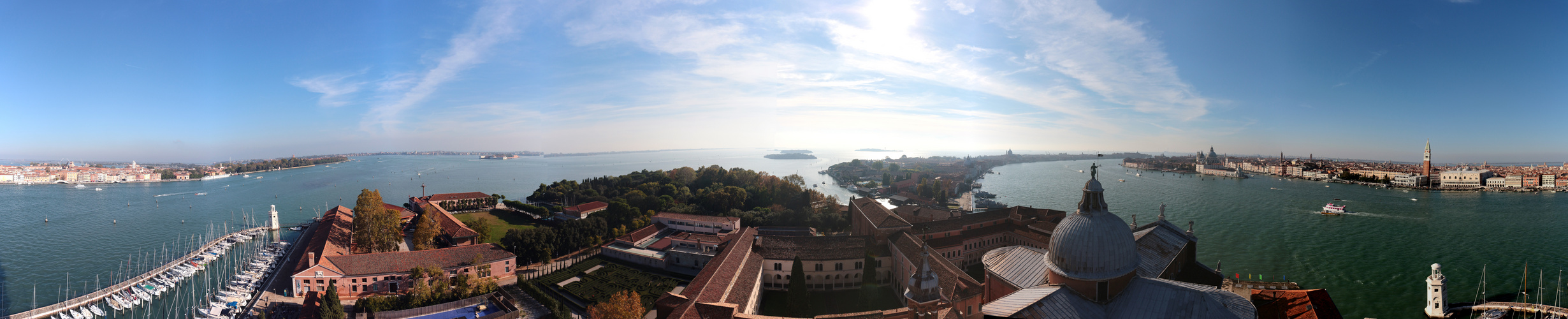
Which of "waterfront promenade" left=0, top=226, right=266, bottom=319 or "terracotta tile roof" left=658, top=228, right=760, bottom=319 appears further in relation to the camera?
"waterfront promenade" left=0, top=226, right=266, bottom=319

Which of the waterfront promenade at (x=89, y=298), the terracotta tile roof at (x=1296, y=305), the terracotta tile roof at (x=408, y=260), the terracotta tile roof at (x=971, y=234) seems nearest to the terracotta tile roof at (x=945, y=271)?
the terracotta tile roof at (x=971, y=234)

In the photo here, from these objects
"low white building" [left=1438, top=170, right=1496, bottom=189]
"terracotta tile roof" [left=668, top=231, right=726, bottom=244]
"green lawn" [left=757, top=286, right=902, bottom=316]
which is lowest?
"green lawn" [left=757, top=286, right=902, bottom=316]

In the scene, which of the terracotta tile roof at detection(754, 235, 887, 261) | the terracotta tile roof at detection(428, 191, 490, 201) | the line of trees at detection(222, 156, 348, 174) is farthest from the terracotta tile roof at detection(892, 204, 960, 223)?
the line of trees at detection(222, 156, 348, 174)

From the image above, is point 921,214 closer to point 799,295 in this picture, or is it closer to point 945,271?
point 945,271

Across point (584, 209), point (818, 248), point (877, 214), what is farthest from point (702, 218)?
point (818, 248)

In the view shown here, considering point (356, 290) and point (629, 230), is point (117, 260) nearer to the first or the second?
point (356, 290)

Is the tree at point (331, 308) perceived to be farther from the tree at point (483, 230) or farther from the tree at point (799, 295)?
the tree at point (799, 295)

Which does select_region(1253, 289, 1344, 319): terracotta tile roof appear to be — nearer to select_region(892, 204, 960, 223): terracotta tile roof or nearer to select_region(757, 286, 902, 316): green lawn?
select_region(757, 286, 902, 316): green lawn
